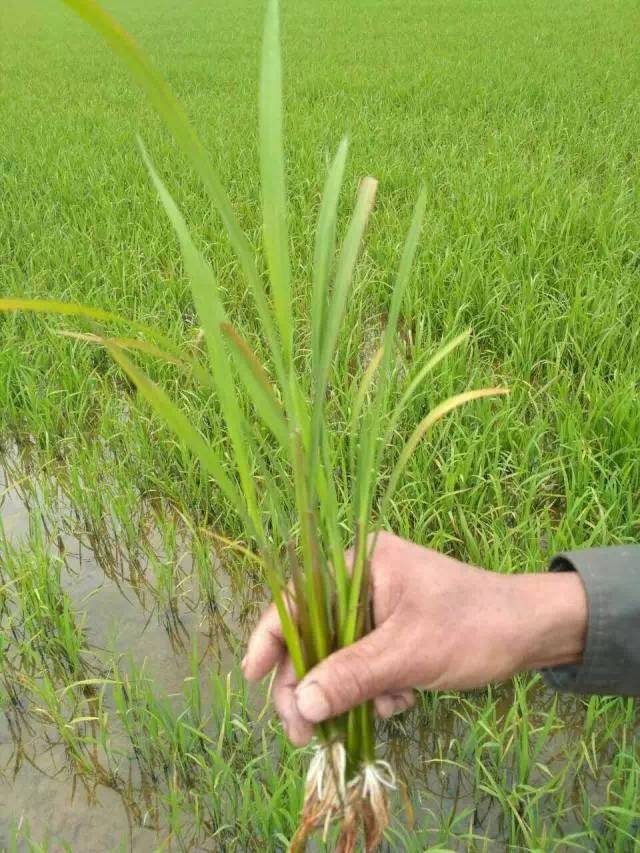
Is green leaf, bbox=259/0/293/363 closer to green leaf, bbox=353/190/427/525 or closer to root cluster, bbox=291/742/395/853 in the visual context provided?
green leaf, bbox=353/190/427/525

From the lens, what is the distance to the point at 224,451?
6.93 ft

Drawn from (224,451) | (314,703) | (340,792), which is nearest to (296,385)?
(314,703)

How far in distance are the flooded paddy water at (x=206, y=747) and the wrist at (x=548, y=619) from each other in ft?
0.85

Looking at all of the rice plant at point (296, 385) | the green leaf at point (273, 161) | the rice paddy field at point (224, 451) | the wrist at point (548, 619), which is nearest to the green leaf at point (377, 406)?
the rice plant at point (296, 385)

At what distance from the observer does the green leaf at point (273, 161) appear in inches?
26.5

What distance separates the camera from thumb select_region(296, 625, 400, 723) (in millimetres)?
834

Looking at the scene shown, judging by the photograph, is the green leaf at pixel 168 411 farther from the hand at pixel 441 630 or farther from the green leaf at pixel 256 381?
the hand at pixel 441 630

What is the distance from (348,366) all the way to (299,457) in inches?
70.9

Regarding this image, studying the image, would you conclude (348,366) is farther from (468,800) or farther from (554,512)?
(468,800)

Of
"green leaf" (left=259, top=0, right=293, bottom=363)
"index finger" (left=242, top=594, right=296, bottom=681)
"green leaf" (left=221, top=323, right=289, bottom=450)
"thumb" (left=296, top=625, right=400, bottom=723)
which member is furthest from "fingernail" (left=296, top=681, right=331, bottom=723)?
"green leaf" (left=259, top=0, right=293, bottom=363)

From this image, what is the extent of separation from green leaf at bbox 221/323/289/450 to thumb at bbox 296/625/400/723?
0.84ft

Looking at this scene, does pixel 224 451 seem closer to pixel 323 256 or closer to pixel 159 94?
pixel 323 256

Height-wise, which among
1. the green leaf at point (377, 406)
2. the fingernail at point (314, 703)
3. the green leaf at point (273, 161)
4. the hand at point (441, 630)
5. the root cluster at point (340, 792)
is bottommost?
the root cluster at point (340, 792)

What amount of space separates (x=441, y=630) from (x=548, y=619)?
0.18 metres
